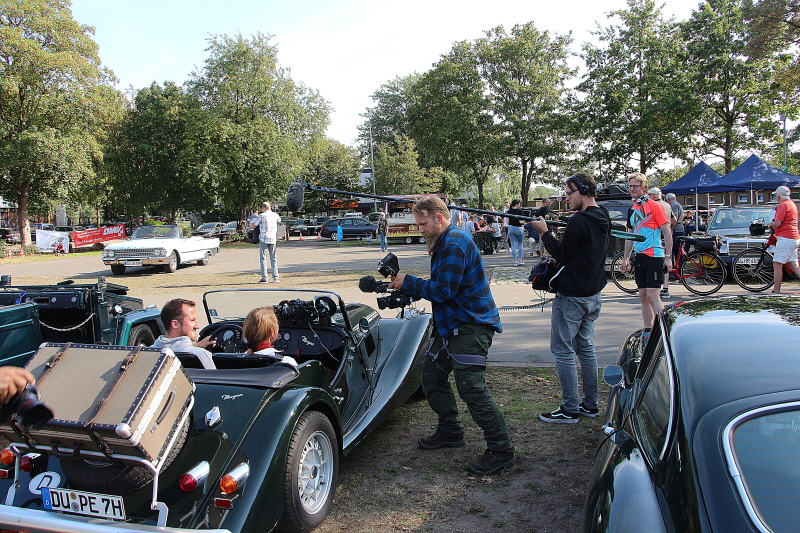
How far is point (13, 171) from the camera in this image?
1200 inches

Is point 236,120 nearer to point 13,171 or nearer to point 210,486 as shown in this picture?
point 13,171

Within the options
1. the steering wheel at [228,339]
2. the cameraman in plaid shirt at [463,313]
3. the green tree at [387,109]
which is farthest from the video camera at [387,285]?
the green tree at [387,109]

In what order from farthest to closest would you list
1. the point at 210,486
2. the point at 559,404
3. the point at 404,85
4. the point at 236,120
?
the point at 404,85 → the point at 236,120 → the point at 559,404 → the point at 210,486

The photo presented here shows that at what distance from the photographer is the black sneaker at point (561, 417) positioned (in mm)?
4391

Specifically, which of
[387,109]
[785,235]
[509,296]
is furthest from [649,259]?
[387,109]

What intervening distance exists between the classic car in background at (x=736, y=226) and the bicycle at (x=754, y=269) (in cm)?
27

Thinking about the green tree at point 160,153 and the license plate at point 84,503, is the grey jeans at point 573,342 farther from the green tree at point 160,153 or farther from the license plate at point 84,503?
the green tree at point 160,153

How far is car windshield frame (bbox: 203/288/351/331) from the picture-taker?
4238 mm

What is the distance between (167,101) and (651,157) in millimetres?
32812

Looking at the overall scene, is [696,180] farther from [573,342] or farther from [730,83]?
[573,342]

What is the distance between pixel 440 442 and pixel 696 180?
18.7 m

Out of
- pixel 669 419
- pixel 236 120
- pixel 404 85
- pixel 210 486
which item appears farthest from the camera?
pixel 404 85

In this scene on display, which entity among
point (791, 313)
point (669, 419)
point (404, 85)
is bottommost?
point (669, 419)

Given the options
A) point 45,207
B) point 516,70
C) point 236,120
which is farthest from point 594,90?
point 45,207
